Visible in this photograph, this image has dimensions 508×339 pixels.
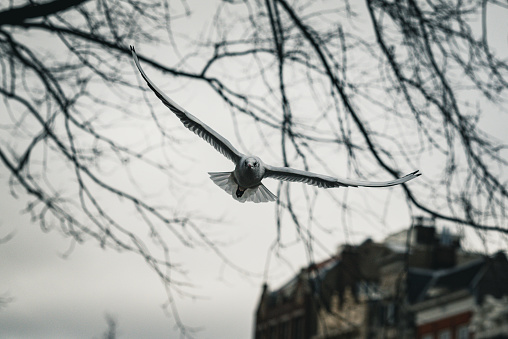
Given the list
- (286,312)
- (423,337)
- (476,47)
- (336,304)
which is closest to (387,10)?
(476,47)

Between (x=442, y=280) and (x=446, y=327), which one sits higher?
(x=442, y=280)

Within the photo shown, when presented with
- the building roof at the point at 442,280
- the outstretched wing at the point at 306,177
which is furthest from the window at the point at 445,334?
the outstretched wing at the point at 306,177

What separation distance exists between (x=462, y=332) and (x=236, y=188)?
2844 centimetres

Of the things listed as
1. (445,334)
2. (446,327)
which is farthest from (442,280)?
(445,334)

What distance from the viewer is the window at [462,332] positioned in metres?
28.5

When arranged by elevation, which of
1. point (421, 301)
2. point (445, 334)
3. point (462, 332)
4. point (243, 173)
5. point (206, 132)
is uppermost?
point (421, 301)

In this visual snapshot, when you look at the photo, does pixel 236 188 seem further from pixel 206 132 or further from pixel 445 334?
pixel 445 334

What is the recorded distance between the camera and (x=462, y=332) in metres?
28.7

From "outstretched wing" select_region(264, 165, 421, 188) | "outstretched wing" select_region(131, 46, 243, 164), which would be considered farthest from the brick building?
"outstretched wing" select_region(131, 46, 243, 164)

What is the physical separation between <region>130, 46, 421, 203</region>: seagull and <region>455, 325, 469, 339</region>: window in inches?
1108

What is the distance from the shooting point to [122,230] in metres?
7.47

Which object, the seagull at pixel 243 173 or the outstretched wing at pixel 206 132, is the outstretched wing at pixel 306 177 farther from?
the outstretched wing at pixel 206 132

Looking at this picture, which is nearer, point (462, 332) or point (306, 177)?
point (306, 177)

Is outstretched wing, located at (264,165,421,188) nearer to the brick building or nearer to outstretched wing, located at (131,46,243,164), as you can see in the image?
outstretched wing, located at (131,46,243,164)
